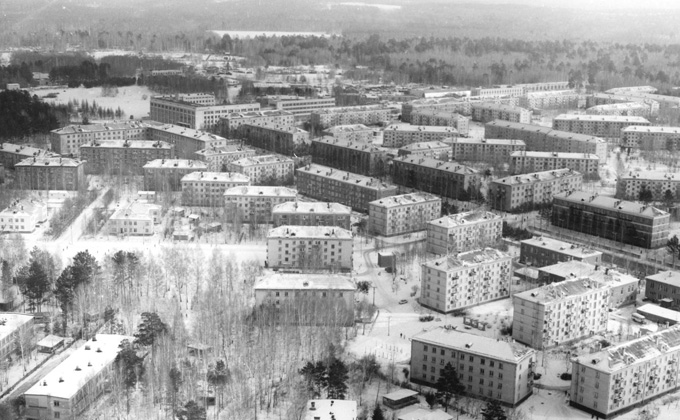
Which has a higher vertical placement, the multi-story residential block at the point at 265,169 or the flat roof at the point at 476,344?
the multi-story residential block at the point at 265,169

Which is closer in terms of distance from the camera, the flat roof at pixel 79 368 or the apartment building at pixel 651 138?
the flat roof at pixel 79 368

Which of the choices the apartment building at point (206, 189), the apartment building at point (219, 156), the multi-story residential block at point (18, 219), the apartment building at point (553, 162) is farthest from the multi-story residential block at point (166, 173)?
the apartment building at point (553, 162)

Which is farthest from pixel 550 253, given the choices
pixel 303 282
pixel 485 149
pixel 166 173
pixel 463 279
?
pixel 485 149

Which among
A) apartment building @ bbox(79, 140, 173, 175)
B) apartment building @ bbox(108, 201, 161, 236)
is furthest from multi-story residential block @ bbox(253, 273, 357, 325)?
apartment building @ bbox(79, 140, 173, 175)

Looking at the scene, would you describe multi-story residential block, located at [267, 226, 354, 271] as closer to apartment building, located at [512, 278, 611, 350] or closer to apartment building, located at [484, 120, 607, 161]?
apartment building, located at [512, 278, 611, 350]

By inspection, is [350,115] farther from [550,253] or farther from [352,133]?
[550,253]

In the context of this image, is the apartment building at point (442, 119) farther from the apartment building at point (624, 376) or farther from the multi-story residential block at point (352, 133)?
the apartment building at point (624, 376)
